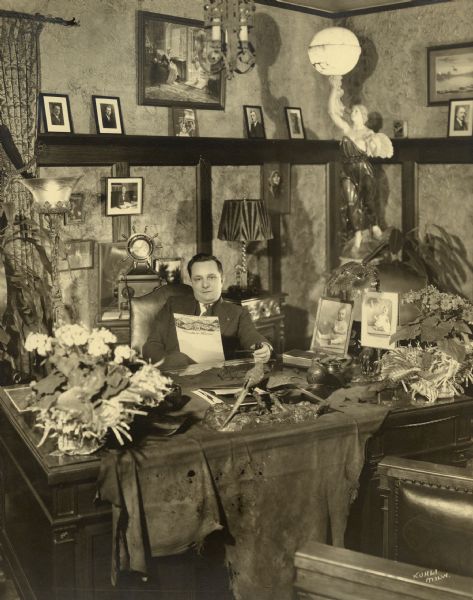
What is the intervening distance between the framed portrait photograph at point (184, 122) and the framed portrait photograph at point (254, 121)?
546 millimetres

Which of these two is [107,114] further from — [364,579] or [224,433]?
[364,579]

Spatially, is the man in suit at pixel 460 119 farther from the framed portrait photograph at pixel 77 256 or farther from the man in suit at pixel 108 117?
the framed portrait photograph at pixel 77 256

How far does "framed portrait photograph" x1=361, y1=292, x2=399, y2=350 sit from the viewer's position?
470 cm

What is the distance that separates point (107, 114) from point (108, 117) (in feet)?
0.08

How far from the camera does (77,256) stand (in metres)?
6.29

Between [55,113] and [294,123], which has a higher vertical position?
[294,123]

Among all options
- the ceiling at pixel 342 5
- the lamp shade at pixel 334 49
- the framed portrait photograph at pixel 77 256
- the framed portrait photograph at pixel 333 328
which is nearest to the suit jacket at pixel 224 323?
the framed portrait photograph at pixel 333 328

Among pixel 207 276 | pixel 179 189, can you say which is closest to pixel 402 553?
pixel 207 276

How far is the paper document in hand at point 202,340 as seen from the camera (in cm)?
485

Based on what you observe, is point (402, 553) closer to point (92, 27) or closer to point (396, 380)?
point (396, 380)

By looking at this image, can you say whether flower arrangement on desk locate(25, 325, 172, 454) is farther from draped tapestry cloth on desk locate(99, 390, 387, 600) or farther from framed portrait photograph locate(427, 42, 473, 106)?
framed portrait photograph locate(427, 42, 473, 106)

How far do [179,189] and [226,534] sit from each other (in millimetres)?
3914

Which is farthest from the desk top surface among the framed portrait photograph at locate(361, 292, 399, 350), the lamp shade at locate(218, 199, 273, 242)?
the lamp shade at locate(218, 199, 273, 242)

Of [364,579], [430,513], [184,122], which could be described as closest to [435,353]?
[430,513]
